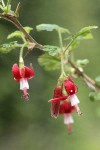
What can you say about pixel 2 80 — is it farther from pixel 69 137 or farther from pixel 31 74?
pixel 31 74

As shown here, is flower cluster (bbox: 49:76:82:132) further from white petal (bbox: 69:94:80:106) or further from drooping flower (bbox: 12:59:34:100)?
drooping flower (bbox: 12:59:34:100)

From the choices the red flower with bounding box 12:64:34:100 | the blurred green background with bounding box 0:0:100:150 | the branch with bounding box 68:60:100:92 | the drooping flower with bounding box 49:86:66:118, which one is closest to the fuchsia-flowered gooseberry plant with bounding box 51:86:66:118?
the drooping flower with bounding box 49:86:66:118

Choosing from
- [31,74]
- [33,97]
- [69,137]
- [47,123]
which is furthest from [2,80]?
[31,74]

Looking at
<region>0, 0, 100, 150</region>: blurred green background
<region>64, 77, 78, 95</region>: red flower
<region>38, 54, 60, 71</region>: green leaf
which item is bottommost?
<region>64, 77, 78, 95</region>: red flower

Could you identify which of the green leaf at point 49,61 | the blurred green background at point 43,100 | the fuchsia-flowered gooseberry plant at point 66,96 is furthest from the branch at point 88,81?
the blurred green background at point 43,100

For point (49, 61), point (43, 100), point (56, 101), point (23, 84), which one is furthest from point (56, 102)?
point (43, 100)
